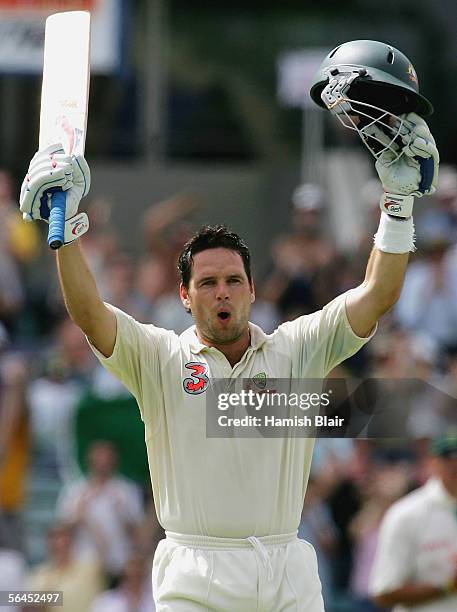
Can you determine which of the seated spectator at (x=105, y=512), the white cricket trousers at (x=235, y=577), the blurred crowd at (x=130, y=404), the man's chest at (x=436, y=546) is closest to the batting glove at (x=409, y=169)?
the white cricket trousers at (x=235, y=577)

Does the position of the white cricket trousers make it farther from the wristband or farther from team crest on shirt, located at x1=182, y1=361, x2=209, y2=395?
the wristband

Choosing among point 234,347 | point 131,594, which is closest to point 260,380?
point 234,347

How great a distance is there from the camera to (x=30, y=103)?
1215 centimetres

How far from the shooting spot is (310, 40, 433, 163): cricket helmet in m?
4.34

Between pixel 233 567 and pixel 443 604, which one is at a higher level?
pixel 233 567

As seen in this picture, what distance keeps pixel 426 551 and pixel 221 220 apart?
5135 millimetres

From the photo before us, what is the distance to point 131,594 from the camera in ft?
24.4

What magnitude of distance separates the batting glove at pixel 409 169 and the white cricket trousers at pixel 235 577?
1.10 meters

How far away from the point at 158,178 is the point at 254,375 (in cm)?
722

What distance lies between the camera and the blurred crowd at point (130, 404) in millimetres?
7688

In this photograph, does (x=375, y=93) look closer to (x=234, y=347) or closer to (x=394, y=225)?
(x=394, y=225)

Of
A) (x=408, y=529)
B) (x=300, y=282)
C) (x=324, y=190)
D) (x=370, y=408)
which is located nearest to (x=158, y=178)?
(x=324, y=190)

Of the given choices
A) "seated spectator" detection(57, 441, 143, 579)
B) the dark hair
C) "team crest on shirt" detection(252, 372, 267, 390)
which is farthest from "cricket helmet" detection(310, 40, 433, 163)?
"seated spectator" detection(57, 441, 143, 579)

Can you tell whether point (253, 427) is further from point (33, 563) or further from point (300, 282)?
point (300, 282)
